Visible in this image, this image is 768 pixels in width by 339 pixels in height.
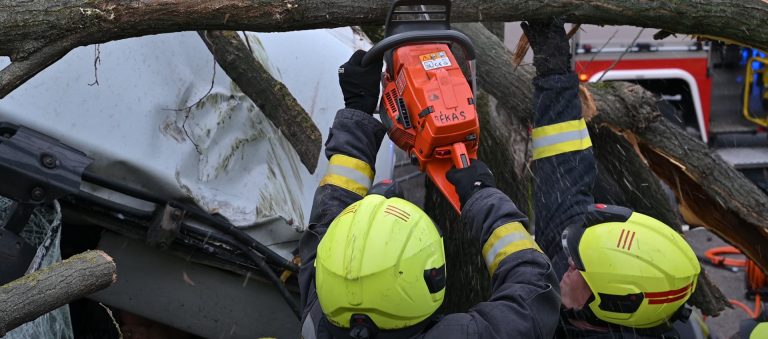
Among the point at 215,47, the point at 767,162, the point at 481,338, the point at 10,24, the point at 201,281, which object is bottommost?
the point at 767,162

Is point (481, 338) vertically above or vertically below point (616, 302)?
above

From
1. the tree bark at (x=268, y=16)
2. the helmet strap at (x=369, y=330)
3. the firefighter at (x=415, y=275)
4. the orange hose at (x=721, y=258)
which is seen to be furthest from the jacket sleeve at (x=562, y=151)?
the orange hose at (x=721, y=258)

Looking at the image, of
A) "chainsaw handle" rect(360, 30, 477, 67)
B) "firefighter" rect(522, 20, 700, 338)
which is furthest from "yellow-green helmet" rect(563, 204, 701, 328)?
"chainsaw handle" rect(360, 30, 477, 67)

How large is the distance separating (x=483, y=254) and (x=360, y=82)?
2.21 ft

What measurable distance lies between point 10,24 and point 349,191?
1033 millimetres

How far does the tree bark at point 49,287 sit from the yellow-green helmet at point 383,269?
1.74ft

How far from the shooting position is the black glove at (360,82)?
2.57 m

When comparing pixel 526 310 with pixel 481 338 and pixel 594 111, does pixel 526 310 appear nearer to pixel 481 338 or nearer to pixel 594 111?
pixel 481 338

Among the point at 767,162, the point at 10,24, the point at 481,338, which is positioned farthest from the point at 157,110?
the point at 767,162

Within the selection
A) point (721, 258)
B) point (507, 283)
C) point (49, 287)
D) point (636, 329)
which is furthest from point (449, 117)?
point (721, 258)

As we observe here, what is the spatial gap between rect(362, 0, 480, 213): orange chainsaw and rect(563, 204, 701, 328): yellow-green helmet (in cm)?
47

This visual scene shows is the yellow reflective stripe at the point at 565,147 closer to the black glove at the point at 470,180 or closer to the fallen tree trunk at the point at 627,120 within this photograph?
the black glove at the point at 470,180

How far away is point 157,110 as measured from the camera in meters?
3.12

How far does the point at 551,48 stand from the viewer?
8.69ft
